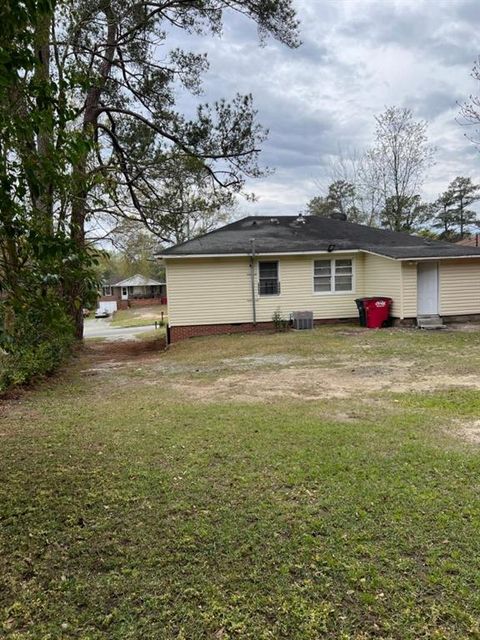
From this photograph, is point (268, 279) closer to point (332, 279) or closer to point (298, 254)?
point (298, 254)

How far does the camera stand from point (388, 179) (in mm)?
30984

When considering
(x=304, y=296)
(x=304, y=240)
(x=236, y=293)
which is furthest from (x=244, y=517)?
(x=304, y=240)

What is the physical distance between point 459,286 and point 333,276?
4.18m

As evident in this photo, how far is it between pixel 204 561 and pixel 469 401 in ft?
15.3

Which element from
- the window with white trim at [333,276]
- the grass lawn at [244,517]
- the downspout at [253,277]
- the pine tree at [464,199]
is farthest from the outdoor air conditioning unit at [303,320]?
the pine tree at [464,199]

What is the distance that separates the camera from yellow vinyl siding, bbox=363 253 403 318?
14.0 metres

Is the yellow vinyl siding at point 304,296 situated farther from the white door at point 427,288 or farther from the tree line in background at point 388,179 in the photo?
the tree line in background at point 388,179

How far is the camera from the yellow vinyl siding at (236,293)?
14.5 metres

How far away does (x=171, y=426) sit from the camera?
5.16 meters

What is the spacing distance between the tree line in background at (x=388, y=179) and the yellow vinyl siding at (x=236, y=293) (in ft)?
42.3

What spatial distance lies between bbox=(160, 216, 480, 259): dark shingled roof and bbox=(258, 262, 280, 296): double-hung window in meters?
A: 0.66

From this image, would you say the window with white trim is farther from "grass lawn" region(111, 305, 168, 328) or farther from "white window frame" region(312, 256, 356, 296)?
"grass lawn" region(111, 305, 168, 328)

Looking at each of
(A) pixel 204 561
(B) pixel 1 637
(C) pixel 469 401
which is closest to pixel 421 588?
(A) pixel 204 561

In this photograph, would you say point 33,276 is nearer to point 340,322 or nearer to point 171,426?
point 171,426
